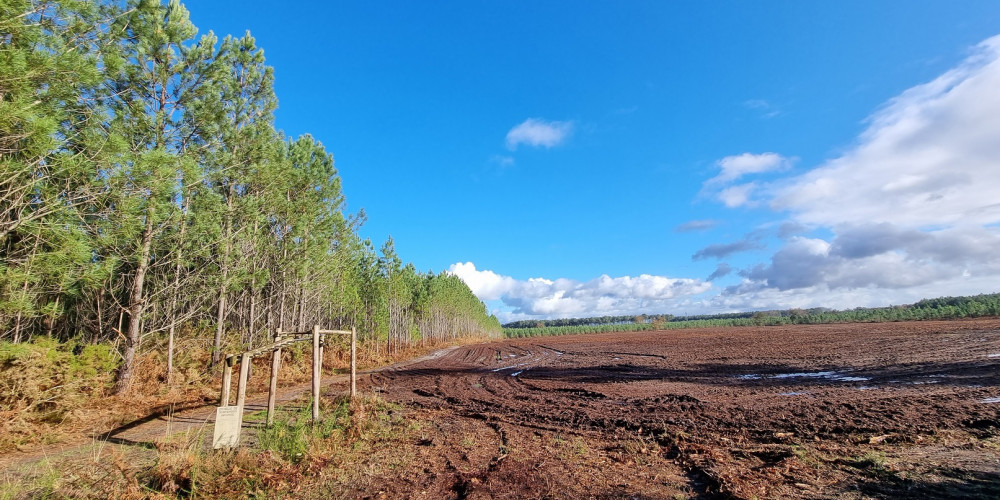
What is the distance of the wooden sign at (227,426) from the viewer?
6.06 metres

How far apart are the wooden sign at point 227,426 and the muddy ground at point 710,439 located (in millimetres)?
1870

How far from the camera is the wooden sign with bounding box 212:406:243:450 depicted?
606 centimetres

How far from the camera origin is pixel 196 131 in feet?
41.0

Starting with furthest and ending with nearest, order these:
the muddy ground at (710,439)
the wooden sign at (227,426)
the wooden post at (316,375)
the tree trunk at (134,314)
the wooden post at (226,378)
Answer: the tree trunk at (134,314) < the wooden post at (316,375) < the wooden post at (226,378) < the wooden sign at (227,426) < the muddy ground at (710,439)

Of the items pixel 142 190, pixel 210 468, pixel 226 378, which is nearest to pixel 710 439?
pixel 210 468

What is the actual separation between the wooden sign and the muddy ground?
1870 millimetres

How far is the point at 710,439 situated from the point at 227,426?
7.98 meters

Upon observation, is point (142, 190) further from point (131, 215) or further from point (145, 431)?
point (145, 431)

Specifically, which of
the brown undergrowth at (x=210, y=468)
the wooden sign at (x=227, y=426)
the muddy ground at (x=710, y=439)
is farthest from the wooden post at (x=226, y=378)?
the muddy ground at (x=710, y=439)

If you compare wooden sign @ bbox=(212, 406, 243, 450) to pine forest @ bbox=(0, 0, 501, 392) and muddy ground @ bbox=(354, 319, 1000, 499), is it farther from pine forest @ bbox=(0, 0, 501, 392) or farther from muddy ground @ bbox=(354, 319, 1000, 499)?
pine forest @ bbox=(0, 0, 501, 392)

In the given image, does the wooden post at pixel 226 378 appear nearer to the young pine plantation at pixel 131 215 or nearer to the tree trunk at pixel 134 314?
the young pine plantation at pixel 131 215

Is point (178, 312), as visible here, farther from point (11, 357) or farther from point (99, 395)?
point (11, 357)

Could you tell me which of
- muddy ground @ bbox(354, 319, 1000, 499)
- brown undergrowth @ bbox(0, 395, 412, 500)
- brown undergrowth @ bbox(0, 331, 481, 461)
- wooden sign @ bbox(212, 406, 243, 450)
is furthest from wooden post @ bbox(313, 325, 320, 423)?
brown undergrowth @ bbox(0, 331, 481, 461)

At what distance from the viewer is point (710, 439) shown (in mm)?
7605
